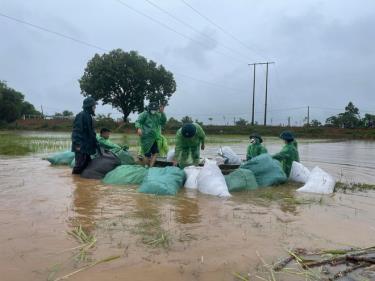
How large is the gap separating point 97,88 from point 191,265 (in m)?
42.0

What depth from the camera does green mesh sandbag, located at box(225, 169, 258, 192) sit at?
23.1 feet

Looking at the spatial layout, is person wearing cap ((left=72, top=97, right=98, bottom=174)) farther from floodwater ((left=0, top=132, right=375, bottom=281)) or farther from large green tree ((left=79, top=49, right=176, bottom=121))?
large green tree ((left=79, top=49, right=176, bottom=121))

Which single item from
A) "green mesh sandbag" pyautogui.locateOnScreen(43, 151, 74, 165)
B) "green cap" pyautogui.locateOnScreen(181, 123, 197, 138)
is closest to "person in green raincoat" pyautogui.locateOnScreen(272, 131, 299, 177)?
"green cap" pyautogui.locateOnScreen(181, 123, 197, 138)

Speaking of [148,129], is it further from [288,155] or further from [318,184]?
[318,184]

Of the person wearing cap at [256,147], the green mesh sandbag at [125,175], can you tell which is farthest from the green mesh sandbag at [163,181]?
the person wearing cap at [256,147]

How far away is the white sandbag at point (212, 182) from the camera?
6.59 meters

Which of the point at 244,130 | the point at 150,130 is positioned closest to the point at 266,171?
the point at 150,130

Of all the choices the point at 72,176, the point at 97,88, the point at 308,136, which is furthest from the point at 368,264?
the point at 97,88

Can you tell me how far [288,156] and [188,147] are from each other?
1856 mm

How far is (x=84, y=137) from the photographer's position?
845 cm

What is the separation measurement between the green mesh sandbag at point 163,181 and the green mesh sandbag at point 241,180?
2.49 feet

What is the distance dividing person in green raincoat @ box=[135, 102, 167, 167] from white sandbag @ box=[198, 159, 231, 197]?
2248mm

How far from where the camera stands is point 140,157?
31.2 ft

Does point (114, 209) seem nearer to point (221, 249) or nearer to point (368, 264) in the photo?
point (221, 249)
